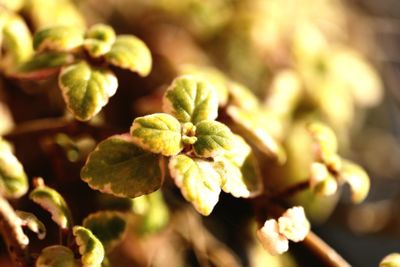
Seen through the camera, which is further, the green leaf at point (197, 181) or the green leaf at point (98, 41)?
the green leaf at point (98, 41)

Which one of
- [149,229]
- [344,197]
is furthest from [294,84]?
[149,229]

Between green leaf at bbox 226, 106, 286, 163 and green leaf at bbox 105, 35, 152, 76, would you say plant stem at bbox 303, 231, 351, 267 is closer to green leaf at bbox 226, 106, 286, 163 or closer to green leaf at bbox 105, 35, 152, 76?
green leaf at bbox 226, 106, 286, 163

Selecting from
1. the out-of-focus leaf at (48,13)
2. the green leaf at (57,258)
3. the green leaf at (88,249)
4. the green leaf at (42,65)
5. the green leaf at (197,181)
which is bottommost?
the out-of-focus leaf at (48,13)

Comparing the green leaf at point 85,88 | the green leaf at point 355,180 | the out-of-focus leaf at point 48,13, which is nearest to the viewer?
the green leaf at point 85,88

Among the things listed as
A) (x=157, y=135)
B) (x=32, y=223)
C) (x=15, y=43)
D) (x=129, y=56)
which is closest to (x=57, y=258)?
(x=32, y=223)

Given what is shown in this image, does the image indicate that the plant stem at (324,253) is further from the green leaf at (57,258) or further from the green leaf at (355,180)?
the green leaf at (57,258)

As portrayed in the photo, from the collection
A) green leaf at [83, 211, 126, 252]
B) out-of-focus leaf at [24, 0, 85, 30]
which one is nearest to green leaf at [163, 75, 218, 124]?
green leaf at [83, 211, 126, 252]

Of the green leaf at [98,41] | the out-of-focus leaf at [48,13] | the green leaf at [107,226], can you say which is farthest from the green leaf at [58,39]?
the out-of-focus leaf at [48,13]
